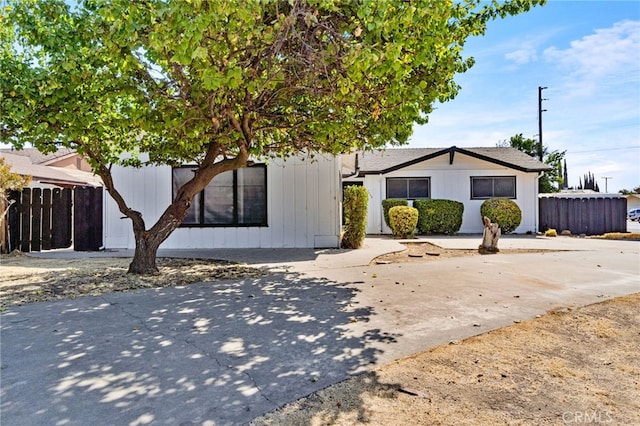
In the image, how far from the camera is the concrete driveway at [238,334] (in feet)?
7.77

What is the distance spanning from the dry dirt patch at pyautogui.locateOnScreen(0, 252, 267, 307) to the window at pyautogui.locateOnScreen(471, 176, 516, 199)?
12.4 metres

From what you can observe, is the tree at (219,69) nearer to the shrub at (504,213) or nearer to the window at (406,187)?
the window at (406,187)

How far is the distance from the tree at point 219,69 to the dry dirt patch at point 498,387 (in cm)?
285

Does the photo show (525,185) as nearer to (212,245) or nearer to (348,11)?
(212,245)

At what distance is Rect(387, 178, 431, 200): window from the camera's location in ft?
55.0

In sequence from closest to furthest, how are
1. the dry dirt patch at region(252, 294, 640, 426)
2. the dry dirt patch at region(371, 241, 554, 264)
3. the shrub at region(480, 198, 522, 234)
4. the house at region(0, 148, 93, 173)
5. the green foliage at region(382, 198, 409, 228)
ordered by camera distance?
the dry dirt patch at region(252, 294, 640, 426), the dry dirt patch at region(371, 241, 554, 264), the shrub at region(480, 198, 522, 234), the green foliage at region(382, 198, 409, 228), the house at region(0, 148, 93, 173)

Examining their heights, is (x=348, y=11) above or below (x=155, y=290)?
above

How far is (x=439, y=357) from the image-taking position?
3.07 metres

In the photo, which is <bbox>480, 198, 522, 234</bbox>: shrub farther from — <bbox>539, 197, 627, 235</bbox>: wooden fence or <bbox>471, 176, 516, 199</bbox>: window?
<bbox>539, 197, 627, 235</bbox>: wooden fence

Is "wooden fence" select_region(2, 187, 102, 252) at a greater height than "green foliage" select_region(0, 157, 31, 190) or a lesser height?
lesser

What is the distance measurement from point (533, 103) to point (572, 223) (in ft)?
46.3

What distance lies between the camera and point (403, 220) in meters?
14.0

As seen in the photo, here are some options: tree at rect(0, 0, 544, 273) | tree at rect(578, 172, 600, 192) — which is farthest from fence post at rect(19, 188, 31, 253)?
tree at rect(578, 172, 600, 192)

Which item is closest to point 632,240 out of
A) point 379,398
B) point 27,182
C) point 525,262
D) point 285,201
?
point 525,262
